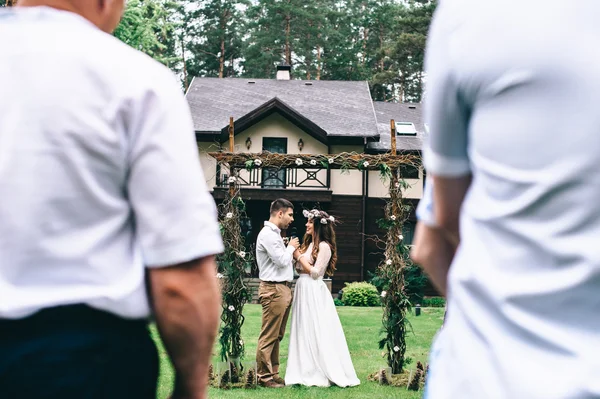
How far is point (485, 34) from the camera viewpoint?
1.38 m

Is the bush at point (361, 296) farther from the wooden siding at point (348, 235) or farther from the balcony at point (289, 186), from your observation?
the balcony at point (289, 186)

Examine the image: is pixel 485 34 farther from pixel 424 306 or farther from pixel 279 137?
pixel 279 137

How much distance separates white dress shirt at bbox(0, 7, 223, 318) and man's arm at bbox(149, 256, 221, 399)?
29mm

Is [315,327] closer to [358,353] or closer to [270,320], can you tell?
[270,320]

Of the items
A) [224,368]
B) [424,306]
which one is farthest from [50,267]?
[424,306]

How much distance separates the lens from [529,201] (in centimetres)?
133

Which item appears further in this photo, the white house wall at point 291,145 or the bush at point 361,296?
the white house wall at point 291,145

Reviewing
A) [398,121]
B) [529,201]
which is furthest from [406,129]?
[529,201]

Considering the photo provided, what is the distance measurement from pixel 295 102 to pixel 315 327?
2392 centimetres

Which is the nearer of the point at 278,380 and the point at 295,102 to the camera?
the point at 278,380

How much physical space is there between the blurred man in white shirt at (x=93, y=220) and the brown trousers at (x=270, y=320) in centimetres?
944

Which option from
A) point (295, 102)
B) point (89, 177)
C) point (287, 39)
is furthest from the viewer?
point (287, 39)

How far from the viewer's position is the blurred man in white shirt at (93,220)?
1.53 meters

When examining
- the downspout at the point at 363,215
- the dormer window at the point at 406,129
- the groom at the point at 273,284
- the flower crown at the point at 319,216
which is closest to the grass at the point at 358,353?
the groom at the point at 273,284
